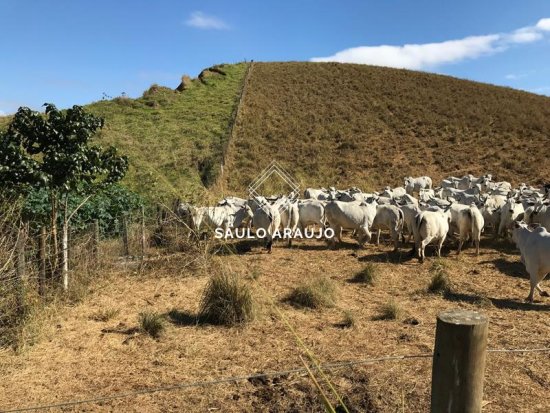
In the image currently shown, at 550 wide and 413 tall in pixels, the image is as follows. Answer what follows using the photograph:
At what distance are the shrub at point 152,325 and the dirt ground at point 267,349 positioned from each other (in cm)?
12

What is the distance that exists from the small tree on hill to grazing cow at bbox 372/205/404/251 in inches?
368

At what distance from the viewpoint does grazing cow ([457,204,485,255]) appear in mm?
14867

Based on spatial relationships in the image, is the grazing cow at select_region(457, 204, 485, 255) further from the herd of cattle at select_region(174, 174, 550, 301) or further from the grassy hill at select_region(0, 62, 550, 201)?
the grassy hill at select_region(0, 62, 550, 201)

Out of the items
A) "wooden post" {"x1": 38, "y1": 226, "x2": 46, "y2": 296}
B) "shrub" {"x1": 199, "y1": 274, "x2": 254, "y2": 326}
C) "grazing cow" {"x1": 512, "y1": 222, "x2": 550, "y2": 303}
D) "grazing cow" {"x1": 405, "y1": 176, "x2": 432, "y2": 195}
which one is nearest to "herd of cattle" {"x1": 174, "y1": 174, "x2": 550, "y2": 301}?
"grazing cow" {"x1": 512, "y1": 222, "x2": 550, "y2": 303}

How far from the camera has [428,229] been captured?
13.9 metres

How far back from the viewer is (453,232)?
53.1 ft

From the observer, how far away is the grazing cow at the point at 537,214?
15510 millimetres

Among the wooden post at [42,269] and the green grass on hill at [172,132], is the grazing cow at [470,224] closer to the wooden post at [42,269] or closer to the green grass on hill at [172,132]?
the green grass on hill at [172,132]

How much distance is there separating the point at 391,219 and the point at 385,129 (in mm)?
27873

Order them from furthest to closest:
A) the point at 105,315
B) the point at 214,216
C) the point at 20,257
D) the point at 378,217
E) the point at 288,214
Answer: the point at 288,214 < the point at 378,217 < the point at 214,216 < the point at 105,315 < the point at 20,257

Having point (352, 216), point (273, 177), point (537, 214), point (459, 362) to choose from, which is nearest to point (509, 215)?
point (537, 214)

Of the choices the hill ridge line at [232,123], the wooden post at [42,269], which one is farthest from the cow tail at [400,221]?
the hill ridge line at [232,123]

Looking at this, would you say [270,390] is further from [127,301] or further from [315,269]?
[315,269]

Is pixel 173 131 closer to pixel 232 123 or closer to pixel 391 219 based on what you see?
pixel 232 123
